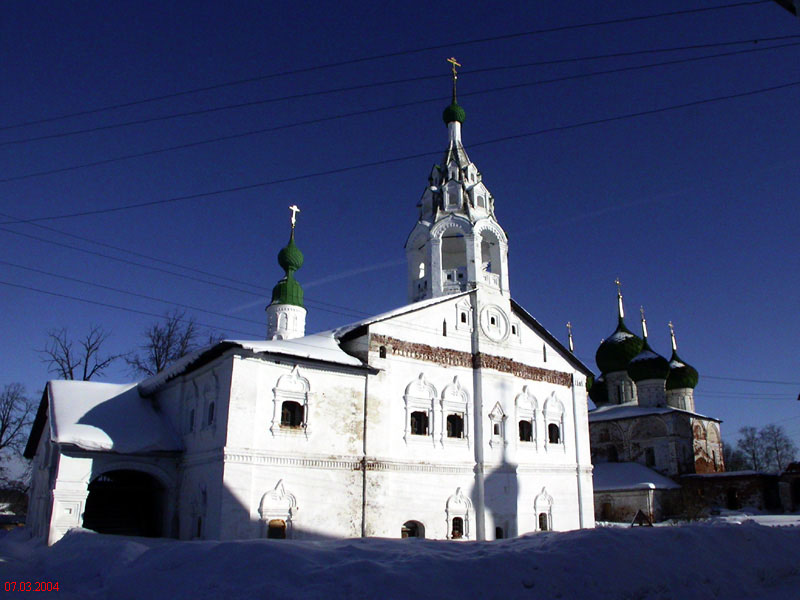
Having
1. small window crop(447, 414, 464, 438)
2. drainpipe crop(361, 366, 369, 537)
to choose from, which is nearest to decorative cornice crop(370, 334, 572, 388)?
small window crop(447, 414, 464, 438)

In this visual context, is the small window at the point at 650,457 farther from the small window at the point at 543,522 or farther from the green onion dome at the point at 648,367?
the small window at the point at 543,522

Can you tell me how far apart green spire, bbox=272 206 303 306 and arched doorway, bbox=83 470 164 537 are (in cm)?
1195

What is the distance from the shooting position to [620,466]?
3475 cm

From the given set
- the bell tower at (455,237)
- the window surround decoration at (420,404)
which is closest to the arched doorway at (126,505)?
the window surround decoration at (420,404)

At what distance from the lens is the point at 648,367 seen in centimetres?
3709

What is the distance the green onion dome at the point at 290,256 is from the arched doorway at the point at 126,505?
511 inches

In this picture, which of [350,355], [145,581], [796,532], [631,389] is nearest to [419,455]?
[350,355]

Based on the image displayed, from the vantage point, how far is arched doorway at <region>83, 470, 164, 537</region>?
1891cm

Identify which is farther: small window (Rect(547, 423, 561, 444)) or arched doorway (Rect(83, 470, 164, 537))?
small window (Rect(547, 423, 561, 444))

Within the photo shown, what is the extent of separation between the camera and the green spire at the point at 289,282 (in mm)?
30281

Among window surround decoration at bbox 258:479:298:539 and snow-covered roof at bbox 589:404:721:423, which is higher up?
snow-covered roof at bbox 589:404:721:423

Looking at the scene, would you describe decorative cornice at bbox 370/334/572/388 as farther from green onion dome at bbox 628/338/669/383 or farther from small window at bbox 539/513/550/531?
green onion dome at bbox 628/338/669/383

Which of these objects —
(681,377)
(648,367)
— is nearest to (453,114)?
(648,367)

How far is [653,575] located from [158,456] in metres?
13.9
